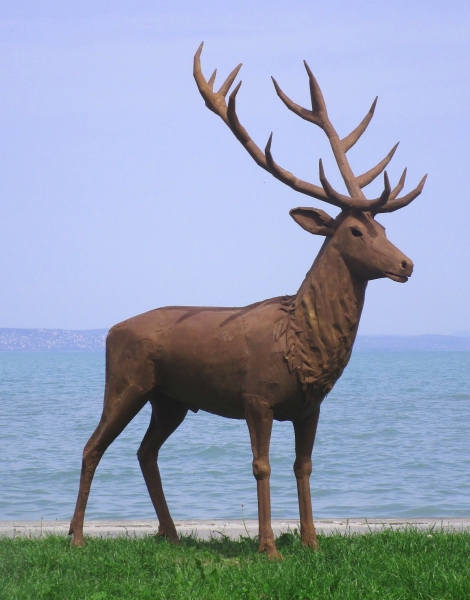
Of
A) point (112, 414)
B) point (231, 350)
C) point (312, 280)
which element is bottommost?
point (112, 414)

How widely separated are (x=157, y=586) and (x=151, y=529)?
232 centimetres

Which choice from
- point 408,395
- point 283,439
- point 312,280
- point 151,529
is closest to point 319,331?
point 312,280

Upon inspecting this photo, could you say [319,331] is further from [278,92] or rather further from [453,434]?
[453,434]

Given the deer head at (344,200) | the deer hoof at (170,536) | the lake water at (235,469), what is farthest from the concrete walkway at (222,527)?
the deer head at (344,200)

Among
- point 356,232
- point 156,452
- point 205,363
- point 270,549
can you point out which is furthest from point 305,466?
point 356,232

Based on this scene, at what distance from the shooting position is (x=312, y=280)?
246 inches

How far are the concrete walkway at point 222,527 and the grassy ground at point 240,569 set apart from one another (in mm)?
635

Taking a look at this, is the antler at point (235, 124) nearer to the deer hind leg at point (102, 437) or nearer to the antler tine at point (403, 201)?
the antler tine at point (403, 201)

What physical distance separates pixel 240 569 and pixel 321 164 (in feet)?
8.92

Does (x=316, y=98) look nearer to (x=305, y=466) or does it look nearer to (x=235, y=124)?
(x=235, y=124)

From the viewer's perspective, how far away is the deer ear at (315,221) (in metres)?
6.24

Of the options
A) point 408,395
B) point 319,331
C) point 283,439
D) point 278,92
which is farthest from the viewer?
point 408,395

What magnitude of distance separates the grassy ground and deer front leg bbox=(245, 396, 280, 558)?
15 centimetres

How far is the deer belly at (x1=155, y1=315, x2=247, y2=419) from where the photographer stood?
6328 mm
